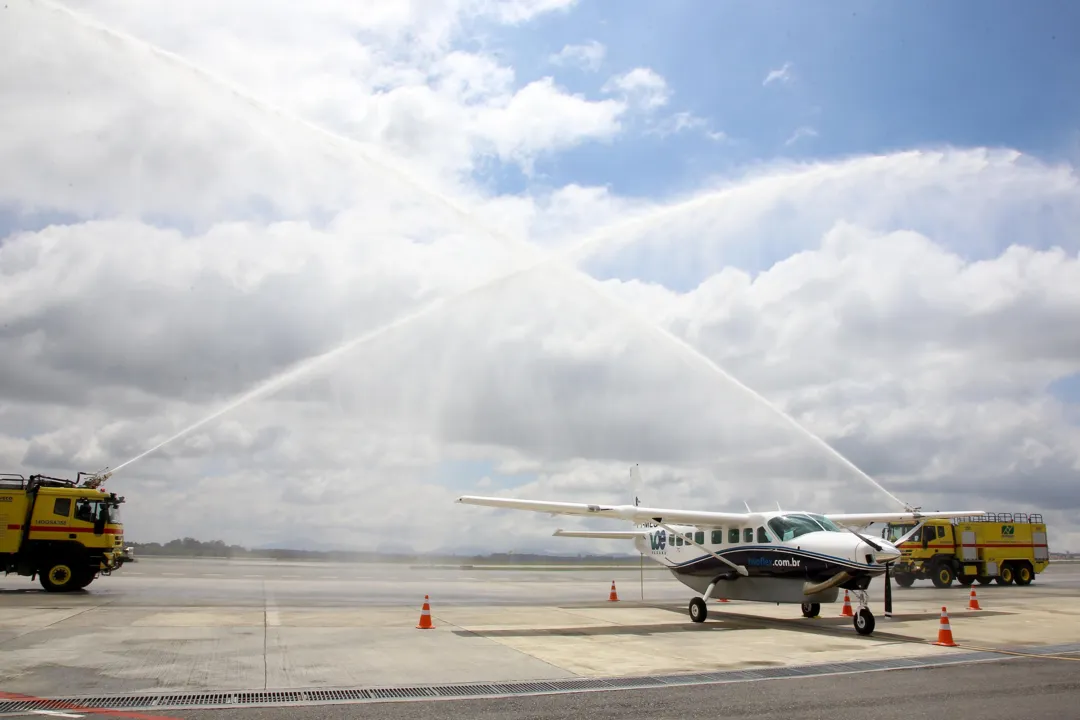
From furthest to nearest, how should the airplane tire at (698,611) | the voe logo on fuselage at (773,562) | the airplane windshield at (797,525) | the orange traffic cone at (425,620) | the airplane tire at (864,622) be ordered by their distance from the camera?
the airplane tire at (698,611)
the airplane windshield at (797,525)
the voe logo on fuselage at (773,562)
the orange traffic cone at (425,620)
the airplane tire at (864,622)

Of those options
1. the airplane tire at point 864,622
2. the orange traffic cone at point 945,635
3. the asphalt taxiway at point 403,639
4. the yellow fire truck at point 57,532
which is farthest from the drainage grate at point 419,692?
the yellow fire truck at point 57,532

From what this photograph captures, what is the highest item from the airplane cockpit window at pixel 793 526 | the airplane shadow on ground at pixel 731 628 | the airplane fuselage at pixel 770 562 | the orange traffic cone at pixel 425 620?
the airplane cockpit window at pixel 793 526

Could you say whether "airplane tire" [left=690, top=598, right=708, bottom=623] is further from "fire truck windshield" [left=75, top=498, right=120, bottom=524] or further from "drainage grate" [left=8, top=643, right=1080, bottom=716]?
"fire truck windshield" [left=75, top=498, right=120, bottom=524]

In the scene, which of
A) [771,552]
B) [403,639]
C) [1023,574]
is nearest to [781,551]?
[771,552]

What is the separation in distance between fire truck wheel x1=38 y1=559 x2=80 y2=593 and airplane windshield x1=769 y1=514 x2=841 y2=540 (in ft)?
72.4

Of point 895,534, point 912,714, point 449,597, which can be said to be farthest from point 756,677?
point 895,534

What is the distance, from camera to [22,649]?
13.5 m

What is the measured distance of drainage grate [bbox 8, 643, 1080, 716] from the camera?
31.8 feet

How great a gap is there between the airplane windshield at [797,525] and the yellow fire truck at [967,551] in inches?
724

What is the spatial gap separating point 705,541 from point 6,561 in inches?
854

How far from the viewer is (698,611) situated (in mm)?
21406

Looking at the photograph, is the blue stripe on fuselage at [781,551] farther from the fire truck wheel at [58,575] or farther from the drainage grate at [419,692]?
the fire truck wheel at [58,575]

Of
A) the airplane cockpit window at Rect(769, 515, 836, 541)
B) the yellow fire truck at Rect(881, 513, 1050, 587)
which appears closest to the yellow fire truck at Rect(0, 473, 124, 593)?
the airplane cockpit window at Rect(769, 515, 836, 541)

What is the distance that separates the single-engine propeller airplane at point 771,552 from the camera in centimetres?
1867
